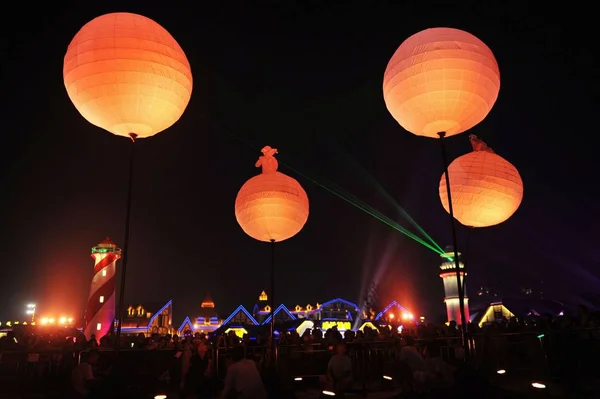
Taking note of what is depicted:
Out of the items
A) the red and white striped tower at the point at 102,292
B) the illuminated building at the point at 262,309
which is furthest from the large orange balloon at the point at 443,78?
the illuminated building at the point at 262,309

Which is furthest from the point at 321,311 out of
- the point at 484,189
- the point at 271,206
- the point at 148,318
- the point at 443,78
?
the point at 443,78

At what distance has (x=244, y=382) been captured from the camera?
5.16 m

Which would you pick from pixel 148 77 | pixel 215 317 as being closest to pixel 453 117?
pixel 148 77

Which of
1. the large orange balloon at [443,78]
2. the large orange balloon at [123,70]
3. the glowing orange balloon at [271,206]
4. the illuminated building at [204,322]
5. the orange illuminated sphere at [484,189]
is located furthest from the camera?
the illuminated building at [204,322]

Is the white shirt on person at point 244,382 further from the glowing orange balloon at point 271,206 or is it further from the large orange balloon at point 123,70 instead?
the glowing orange balloon at point 271,206

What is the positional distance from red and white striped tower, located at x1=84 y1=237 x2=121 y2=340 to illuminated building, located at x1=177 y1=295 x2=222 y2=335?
20165mm

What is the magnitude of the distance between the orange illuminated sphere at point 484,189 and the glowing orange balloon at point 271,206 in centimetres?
288

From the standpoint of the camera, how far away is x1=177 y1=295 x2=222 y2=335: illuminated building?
5781 cm

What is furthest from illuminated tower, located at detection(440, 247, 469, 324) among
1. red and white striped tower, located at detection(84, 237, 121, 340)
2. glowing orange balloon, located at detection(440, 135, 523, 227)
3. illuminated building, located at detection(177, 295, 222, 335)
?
glowing orange balloon, located at detection(440, 135, 523, 227)

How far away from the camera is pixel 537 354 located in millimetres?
9734

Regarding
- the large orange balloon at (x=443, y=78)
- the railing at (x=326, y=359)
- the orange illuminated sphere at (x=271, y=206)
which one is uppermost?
the large orange balloon at (x=443, y=78)

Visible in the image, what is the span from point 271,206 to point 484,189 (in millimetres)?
3723

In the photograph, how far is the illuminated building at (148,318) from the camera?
53000 millimetres

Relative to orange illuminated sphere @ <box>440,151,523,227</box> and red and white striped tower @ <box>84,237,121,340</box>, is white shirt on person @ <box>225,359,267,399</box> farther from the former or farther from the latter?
red and white striped tower @ <box>84,237,121,340</box>
